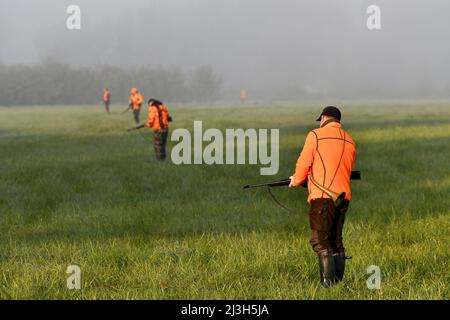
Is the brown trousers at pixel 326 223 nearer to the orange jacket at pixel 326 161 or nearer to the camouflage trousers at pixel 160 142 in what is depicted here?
the orange jacket at pixel 326 161

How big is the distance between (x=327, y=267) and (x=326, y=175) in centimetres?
90

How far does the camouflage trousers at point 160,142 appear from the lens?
1473cm

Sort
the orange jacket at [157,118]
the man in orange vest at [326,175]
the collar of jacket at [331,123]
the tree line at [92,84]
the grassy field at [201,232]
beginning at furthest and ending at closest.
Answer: the tree line at [92,84]
the orange jacket at [157,118]
the grassy field at [201,232]
the collar of jacket at [331,123]
the man in orange vest at [326,175]

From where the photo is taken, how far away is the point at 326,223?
5055mm

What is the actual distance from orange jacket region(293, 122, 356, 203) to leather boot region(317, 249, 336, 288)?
560mm

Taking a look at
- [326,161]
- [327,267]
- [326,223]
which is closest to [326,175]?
[326,161]

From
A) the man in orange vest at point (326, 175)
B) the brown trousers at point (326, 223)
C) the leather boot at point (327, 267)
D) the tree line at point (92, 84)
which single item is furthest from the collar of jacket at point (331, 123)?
the tree line at point (92, 84)

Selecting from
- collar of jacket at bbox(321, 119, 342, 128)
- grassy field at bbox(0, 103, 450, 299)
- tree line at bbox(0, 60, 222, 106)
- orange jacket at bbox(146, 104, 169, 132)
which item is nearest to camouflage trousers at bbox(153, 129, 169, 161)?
orange jacket at bbox(146, 104, 169, 132)

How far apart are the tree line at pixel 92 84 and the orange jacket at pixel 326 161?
430 feet

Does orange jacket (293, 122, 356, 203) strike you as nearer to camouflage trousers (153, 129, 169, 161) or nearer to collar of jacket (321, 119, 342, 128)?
collar of jacket (321, 119, 342, 128)

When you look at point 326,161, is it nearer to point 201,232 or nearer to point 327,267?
point 327,267
